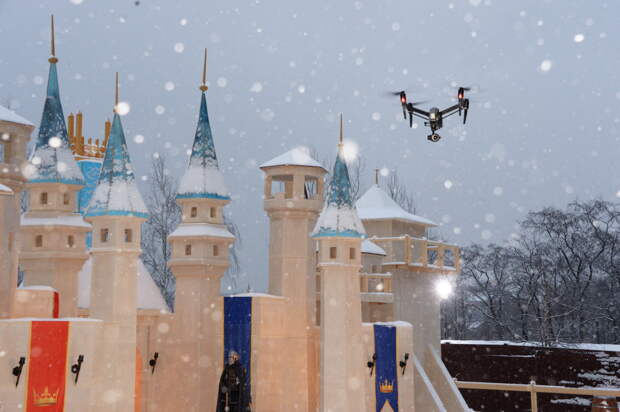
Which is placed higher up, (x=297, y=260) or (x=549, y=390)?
(x=297, y=260)

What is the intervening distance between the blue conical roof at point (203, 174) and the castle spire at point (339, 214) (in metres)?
2.46

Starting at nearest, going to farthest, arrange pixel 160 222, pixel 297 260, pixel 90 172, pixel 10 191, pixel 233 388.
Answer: pixel 10 191 < pixel 233 388 < pixel 297 260 < pixel 90 172 < pixel 160 222

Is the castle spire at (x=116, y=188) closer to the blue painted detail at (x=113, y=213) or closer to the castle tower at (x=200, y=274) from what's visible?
the blue painted detail at (x=113, y=213)

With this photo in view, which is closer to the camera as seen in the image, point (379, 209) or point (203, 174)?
point (203, 174)

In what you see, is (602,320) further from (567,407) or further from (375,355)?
(375,355)


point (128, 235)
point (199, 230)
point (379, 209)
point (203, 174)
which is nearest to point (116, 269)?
point (128, 235)

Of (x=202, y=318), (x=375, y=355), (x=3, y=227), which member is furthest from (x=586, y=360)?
(x=3, y=227)

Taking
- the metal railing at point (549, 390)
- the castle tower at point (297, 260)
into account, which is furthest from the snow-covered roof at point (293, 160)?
the metal railing at point (549, 390)

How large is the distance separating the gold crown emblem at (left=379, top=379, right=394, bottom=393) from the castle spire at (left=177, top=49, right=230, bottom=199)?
5.68 meters

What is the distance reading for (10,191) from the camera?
13102 mm

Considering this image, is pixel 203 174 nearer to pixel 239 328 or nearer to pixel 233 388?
pixel 239 328

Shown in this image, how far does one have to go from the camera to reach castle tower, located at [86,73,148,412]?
13.2 meters

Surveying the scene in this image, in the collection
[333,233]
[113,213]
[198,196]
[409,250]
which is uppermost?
[198,196]

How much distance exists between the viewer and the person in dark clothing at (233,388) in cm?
1453
